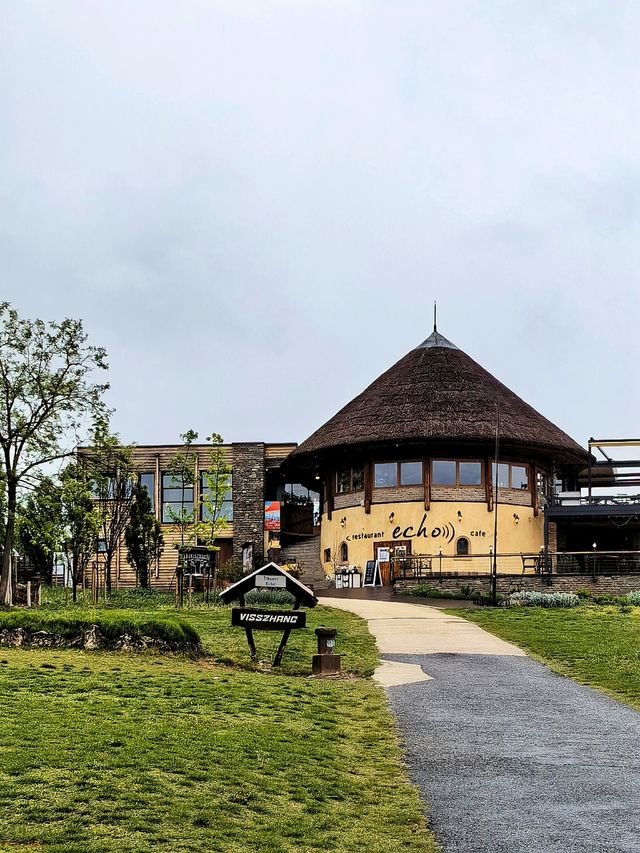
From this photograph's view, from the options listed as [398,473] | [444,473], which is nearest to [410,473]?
[398,473]

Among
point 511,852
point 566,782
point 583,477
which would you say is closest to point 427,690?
point 566,782

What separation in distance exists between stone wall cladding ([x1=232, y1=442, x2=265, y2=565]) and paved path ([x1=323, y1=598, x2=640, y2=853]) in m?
35.8

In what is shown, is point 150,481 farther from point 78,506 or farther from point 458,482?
point 78,506

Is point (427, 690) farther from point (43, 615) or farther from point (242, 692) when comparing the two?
point (43, 615)

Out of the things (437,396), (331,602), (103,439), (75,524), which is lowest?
(331,602)

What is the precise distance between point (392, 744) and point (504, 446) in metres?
36.2

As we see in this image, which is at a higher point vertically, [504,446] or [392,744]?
[504,446]

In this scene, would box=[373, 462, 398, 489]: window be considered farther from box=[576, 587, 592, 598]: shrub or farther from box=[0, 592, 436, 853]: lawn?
box=[0, 592, 436, 853]: lawn

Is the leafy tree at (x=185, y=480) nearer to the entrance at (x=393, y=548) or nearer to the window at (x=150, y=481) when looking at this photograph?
the window at (x=150, y=481)

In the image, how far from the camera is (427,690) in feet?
51.0

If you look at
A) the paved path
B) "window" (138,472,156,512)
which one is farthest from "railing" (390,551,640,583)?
the paved path

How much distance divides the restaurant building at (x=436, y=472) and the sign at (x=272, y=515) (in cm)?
452

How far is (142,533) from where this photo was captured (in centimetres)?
4631

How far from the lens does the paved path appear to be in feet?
26.4
